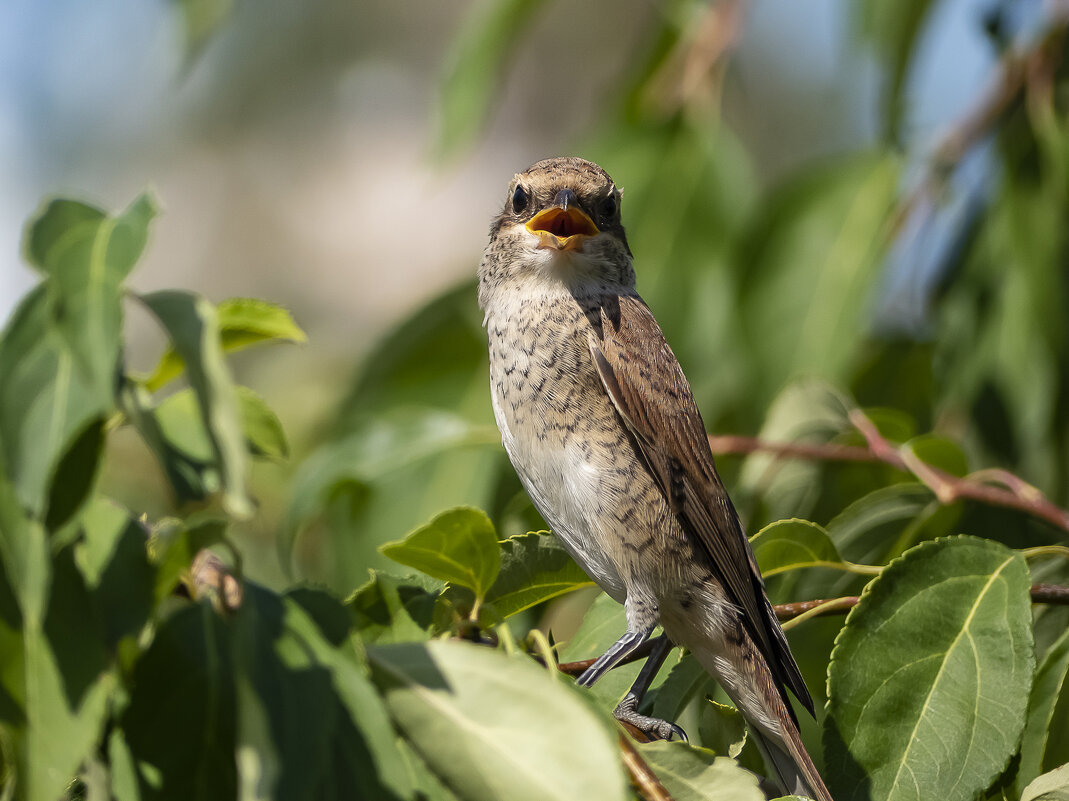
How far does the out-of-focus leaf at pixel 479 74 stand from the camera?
4188mm

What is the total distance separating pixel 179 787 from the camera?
1.37 metres

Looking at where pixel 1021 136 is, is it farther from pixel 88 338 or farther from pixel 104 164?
pixel 104 164

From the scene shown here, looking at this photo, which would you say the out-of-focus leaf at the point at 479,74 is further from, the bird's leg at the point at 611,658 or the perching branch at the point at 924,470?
the bird's leg at the point at 611,658

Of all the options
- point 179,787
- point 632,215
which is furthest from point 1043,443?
point 179,787

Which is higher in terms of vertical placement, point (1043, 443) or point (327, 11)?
point (327, 11)

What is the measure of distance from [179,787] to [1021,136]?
376 centimetres

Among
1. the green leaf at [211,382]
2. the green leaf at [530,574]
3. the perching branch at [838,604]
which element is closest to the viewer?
the green leaf at [211,382]

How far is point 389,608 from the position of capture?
183 centimetres

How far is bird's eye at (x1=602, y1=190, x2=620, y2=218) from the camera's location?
3107mm

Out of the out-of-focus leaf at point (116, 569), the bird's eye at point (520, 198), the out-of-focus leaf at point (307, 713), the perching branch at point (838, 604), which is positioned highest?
the bird's eye at point (520, 198)

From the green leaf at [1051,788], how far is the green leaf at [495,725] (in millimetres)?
883

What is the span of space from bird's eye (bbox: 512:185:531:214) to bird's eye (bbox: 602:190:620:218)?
0.22 metres

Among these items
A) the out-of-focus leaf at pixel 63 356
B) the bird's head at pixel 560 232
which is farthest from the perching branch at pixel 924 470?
the out-of-focus leaf at pixel 63 356

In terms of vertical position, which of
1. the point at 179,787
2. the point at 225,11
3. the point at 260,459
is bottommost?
the point at 179,787
